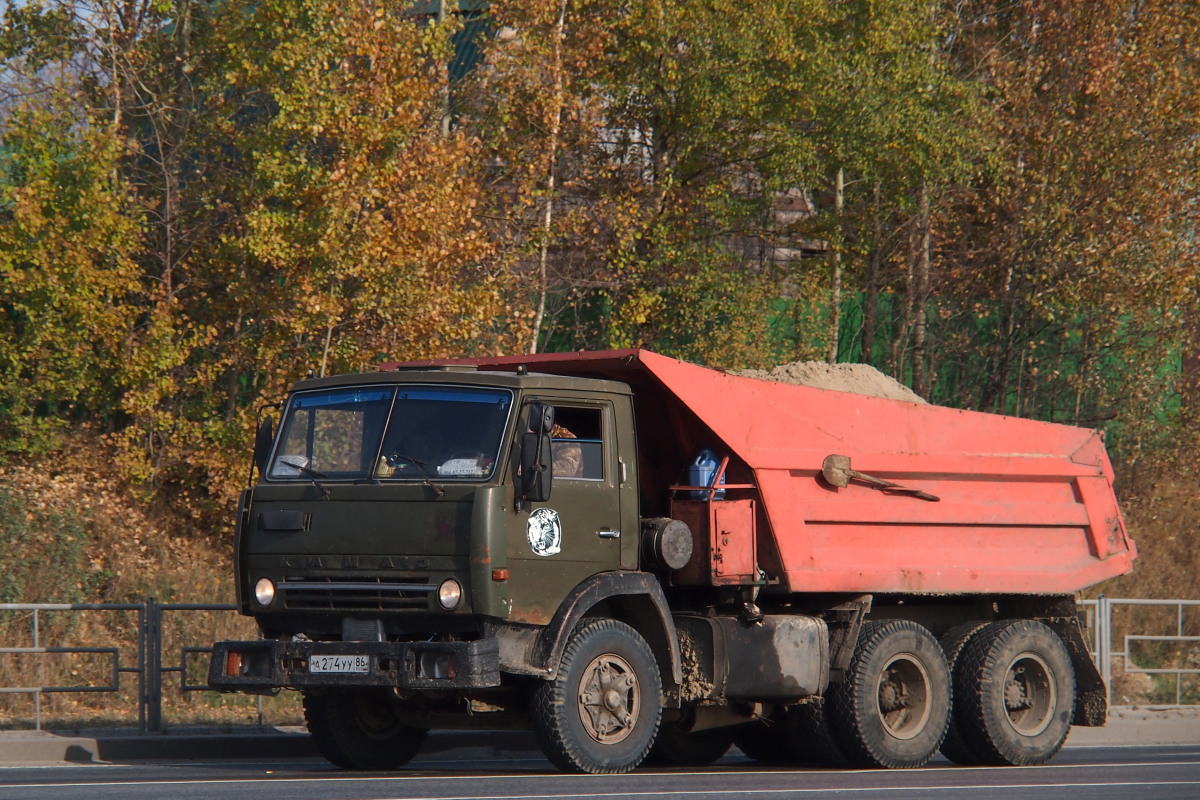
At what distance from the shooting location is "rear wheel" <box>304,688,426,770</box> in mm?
10805

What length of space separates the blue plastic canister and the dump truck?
0.17ft

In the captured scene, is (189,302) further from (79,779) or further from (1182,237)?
(1182,237)

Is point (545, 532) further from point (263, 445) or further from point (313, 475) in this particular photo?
point (263, 445)

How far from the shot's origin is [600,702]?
9891mm

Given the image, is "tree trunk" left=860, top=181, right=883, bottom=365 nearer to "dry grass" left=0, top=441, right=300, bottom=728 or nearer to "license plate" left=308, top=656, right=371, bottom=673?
"dry grass" left=0, top=441, right=300, bottom=728

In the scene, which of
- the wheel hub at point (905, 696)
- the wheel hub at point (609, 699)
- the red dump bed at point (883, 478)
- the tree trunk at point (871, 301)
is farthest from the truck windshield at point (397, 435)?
the tree trunk at point (871, 301)

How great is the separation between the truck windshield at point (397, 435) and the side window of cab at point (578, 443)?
0.57 meters

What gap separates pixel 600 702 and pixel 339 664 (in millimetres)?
1725

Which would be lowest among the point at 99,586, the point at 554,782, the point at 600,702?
the point at 554,782

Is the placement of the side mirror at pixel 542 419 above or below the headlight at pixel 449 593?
above

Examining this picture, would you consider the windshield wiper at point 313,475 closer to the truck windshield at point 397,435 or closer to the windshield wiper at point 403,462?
the truck windshield at point 397,435

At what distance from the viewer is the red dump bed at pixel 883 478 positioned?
10906mm

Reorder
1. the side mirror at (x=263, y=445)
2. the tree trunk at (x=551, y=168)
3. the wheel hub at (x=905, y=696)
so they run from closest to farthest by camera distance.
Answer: the side mirror at (x=263, y=445)
the wheel hub at (x=905, y=696)
the tree trunk at (x=551, y=168)

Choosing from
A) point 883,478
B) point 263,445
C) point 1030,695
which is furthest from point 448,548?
point 1030,695
